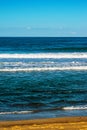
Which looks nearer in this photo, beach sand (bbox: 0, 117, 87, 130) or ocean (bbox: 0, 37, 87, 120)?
beach sand (bbox: 0, 117, 87, 130)

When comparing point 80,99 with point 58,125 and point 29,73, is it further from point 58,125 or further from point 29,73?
point 29,73

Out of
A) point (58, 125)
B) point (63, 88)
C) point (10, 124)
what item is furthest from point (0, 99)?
point (58, 125)

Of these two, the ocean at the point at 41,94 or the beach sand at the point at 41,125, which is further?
the ocean at the point at 41,94

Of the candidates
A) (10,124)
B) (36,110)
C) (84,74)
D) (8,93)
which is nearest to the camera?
(10,124)

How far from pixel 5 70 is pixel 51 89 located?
780 cm

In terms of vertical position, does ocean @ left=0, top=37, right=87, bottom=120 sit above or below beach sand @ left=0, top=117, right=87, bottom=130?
below

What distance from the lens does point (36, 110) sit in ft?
41.5

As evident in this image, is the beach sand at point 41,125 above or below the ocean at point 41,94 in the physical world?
above

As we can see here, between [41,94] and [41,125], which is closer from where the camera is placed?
[41,125]

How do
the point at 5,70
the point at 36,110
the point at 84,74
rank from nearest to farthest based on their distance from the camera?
the point at 36,110
the point at 84,74
the point at 5,70

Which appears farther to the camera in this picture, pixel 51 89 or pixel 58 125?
pixel 51 89

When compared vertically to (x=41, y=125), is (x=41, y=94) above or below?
below

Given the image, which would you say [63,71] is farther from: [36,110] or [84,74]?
[36,110]

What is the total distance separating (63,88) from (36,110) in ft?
15.3
